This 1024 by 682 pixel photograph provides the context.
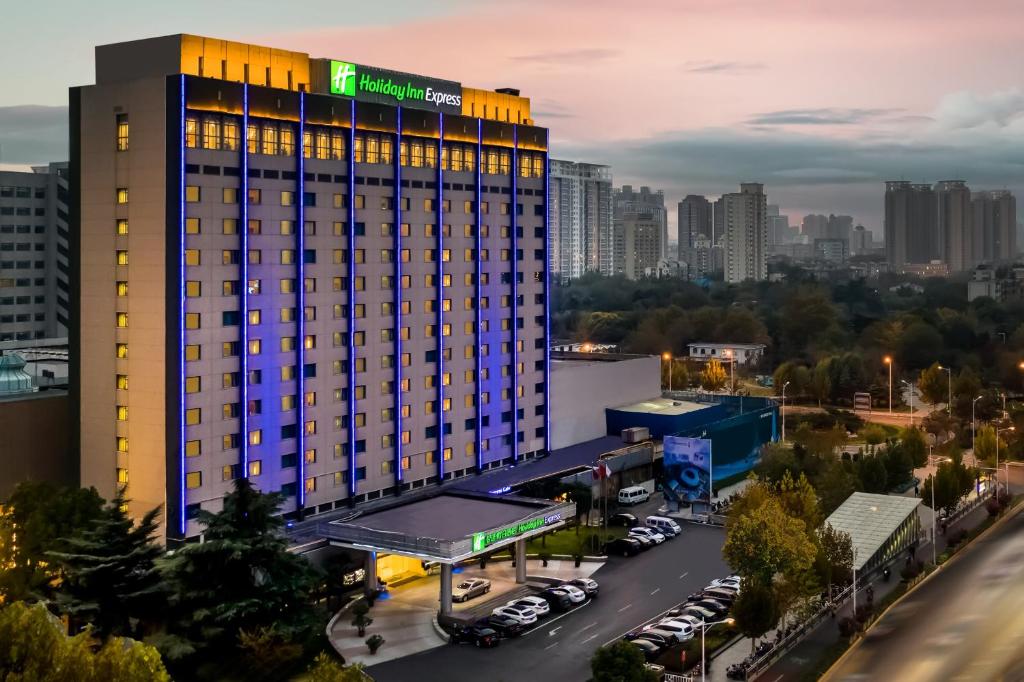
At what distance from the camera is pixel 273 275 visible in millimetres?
48250

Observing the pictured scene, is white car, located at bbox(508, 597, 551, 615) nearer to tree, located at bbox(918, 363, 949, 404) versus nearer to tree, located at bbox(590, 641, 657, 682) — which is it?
tree, located at bbox(590, 641, 657, 682)

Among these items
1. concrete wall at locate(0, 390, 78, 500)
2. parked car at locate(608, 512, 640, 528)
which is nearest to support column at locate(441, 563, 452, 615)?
concrete wall at locate(0, 390, 78, 500)

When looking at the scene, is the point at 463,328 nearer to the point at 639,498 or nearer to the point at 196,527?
the point at 639,498

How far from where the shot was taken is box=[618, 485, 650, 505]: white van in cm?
6506

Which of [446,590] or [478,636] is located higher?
[446,590]

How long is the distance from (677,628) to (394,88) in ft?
94.9

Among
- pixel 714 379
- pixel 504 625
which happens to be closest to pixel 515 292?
pixel 504 625

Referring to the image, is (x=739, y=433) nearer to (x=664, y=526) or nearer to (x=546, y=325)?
(x=546, y=325)

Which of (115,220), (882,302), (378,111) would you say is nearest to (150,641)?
(115,220)

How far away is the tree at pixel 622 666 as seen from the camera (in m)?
33.3

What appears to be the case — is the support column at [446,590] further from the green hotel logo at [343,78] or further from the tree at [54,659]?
the green hotel logo at [343,78]

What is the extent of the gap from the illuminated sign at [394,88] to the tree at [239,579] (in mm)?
21443

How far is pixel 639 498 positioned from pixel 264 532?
32.1 metres

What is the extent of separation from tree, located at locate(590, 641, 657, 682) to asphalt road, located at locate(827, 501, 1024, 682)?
28.0ft
